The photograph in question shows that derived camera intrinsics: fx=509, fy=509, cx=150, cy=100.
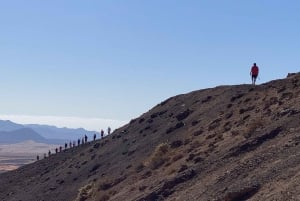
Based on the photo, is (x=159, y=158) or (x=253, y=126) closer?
(x=253, y=126)

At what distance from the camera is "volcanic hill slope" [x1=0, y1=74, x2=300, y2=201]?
21.2 meters

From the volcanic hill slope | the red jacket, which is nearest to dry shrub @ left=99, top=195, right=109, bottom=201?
the volcanic hill slope

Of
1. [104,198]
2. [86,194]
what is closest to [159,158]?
[104,198]

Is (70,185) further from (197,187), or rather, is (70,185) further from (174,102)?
(197,187)

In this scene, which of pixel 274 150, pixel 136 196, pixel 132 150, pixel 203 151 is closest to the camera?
pixel 274 150

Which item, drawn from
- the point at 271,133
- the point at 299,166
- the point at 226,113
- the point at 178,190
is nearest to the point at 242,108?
the point at 226,113

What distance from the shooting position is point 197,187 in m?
23.6

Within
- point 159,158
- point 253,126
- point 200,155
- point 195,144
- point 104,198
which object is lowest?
point 104,198

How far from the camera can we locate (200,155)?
29.4 meters

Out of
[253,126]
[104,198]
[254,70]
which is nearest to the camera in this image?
[253,126]

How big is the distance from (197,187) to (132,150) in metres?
21.0

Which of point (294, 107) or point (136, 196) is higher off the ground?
point (294, 107)

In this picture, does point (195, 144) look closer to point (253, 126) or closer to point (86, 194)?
point (253, 126)

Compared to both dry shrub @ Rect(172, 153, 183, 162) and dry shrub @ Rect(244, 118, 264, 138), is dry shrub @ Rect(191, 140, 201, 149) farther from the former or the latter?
dry shrub @ Rect(244, 118, 264, 138)
